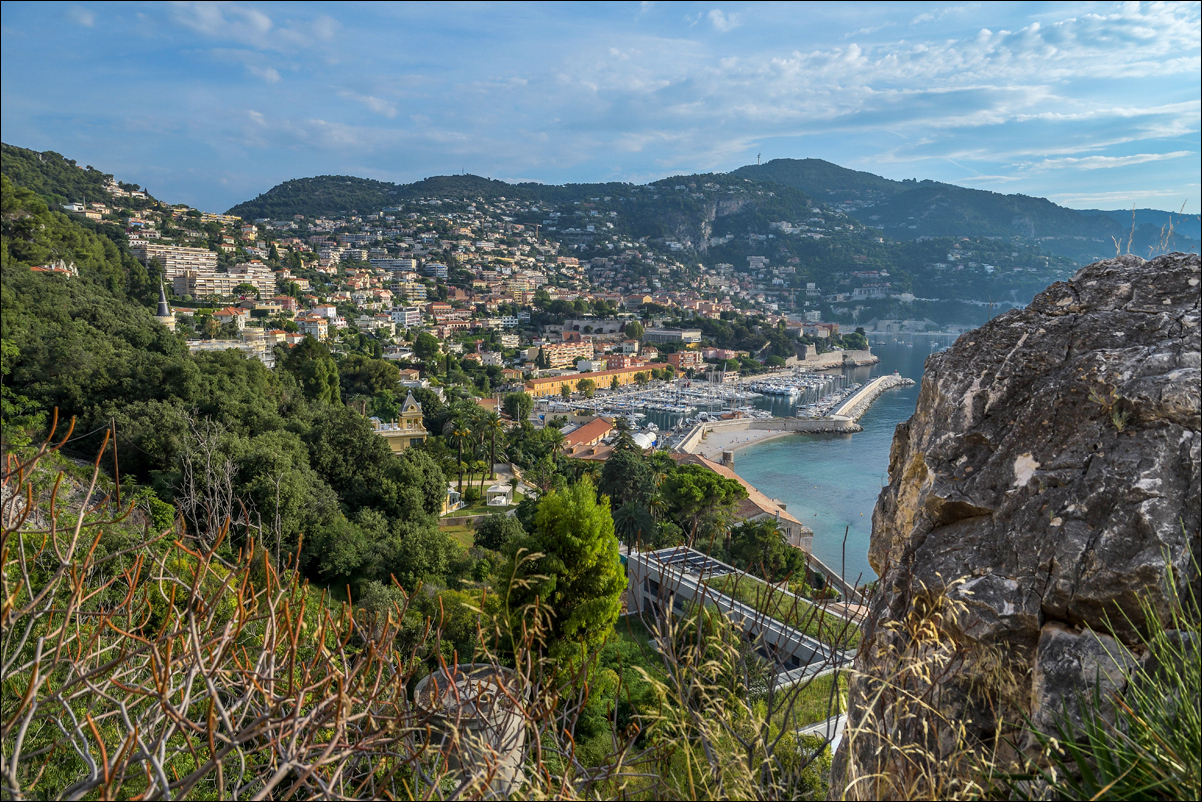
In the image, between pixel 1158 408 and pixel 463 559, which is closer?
pixel 1158 408

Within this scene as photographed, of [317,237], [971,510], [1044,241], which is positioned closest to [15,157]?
[317,237]

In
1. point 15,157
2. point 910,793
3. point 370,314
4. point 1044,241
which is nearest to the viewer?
point 910,793

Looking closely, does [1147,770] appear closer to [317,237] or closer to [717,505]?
Answer: [717,505]

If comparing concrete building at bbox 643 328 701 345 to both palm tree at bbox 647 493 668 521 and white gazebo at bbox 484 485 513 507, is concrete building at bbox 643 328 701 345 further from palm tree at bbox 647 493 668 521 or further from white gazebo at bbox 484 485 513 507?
white gazebo at bbox 484 485 513 507

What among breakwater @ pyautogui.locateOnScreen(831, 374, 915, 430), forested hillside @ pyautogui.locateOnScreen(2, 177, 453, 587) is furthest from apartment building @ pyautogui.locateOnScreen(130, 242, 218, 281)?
breakwater @ pyautogui.locateOnScreen(831, 374, 915, 430)

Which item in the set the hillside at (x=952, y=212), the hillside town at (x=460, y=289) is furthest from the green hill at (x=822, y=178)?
the hillside town at (x=460, y=289)
